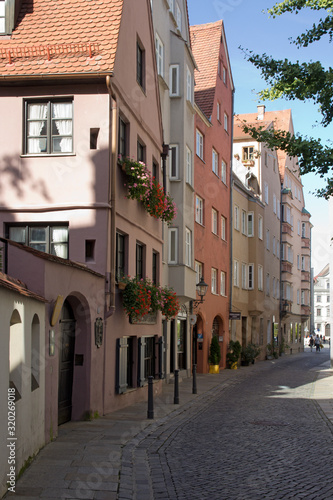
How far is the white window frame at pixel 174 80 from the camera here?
83.3 feet

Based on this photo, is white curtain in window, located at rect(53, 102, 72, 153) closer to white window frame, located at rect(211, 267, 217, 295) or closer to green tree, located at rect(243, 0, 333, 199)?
green tree, located at rect(243, 0, 333, 199)

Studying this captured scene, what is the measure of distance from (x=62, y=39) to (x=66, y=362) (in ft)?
24.4

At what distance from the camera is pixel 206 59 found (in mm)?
35375

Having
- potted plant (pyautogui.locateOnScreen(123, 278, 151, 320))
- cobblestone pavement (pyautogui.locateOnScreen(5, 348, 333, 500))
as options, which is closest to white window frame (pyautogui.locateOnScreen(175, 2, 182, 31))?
potted plant (pyautogui.locateOnScreen(123, 278, 151, 320))

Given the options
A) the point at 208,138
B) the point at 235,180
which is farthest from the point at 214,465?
the point at 235,180

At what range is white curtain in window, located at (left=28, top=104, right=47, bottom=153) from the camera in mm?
15253

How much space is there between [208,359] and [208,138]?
10.1 m

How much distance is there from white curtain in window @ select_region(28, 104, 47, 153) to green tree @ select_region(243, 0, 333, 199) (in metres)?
4.53

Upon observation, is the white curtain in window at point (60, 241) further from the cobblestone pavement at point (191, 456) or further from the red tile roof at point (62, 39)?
the cobblestone pavement at point (191, 456)

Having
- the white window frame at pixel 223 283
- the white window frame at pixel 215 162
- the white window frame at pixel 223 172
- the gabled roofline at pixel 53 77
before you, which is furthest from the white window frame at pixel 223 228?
the gabled roofline at pixel 53 77

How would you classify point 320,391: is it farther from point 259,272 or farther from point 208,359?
point 259,272

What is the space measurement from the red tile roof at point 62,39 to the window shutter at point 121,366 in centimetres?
612

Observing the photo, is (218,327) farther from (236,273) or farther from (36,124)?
(36,124)

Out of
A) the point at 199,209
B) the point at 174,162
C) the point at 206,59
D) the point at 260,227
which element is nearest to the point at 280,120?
the point at 260,227
